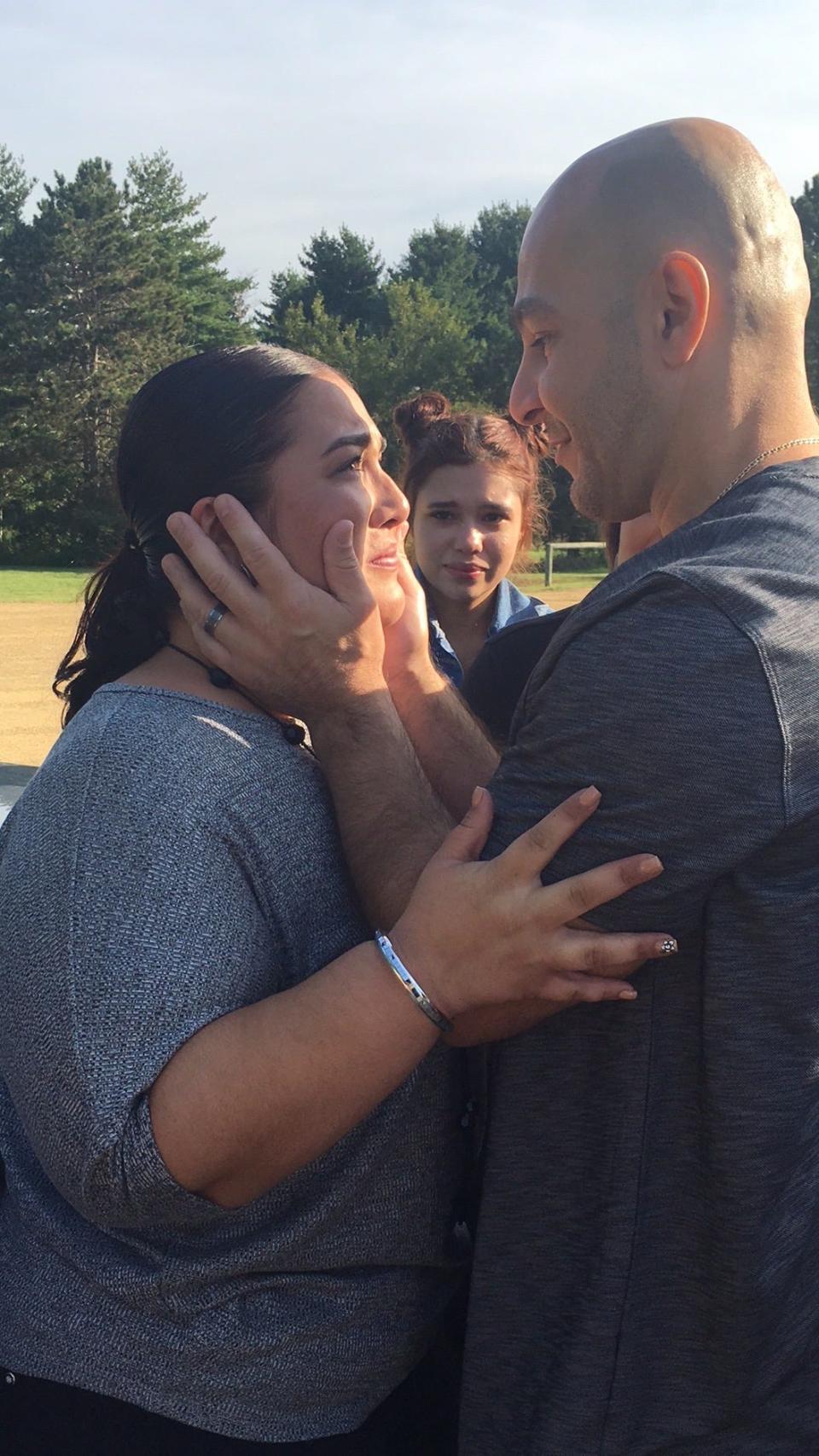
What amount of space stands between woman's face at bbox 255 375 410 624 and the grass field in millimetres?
516

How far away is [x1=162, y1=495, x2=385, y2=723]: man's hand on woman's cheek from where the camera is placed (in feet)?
6.83

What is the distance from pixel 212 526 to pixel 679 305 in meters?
0.78

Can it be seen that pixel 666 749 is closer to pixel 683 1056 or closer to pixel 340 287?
pixel 683 1056

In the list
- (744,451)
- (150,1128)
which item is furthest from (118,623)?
(744,451)

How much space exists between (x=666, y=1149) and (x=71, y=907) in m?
0.79

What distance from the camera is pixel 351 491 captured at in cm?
226

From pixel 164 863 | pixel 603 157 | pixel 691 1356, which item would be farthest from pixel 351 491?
pixel 691 1356

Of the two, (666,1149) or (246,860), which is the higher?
(246,860)

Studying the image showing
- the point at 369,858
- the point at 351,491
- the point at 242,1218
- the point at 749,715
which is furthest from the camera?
the point at 351,491

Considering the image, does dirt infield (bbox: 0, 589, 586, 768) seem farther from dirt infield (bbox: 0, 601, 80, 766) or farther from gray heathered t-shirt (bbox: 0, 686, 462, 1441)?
gray heathered t-shirt (bbox: 0, 686, 462, 1441)

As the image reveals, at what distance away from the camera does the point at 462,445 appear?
589cm

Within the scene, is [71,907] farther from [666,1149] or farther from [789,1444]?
[789,1444]

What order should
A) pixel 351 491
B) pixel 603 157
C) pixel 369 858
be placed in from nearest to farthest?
1. pixel 369 858
2. pixel 603 157
3. pixel 351 491

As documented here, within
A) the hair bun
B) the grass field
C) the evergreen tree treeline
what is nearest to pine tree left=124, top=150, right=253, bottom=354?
the evergreen tree treeline
